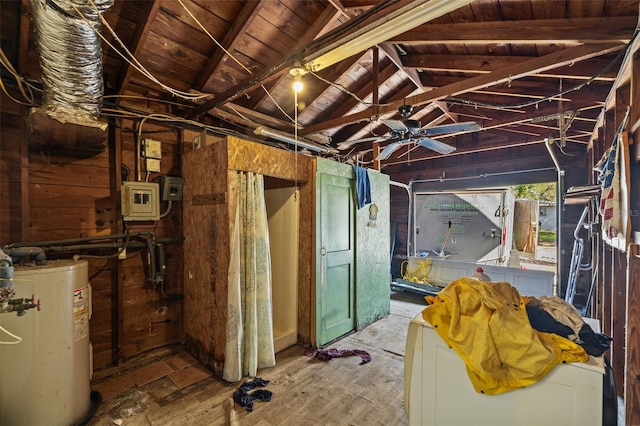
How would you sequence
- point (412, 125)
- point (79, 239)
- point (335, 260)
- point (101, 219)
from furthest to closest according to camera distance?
point (335, 260)
point (412, 125)
point (101, 219)
point (79, 239)

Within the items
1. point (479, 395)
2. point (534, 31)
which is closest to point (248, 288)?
point (479, 395)

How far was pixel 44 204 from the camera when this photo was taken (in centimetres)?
236

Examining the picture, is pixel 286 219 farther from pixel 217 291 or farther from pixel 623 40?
pixel 623 40

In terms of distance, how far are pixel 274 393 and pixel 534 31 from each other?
351 centimetres

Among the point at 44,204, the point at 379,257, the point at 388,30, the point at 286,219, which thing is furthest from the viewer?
the point at 379,257

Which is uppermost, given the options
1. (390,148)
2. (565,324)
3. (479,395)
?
(390,148)

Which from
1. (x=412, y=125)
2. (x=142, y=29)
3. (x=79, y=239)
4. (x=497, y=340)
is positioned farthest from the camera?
(x=412, y=125)

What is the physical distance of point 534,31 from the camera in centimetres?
200

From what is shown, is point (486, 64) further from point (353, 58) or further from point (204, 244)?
point (204, 244)

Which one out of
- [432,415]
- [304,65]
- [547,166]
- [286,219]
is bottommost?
[432,415]

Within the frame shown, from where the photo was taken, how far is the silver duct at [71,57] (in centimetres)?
161

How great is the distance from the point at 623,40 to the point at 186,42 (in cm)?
341

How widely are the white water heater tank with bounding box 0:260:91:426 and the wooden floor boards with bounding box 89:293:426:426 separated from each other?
32 cm

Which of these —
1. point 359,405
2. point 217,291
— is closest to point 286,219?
point 217,291
